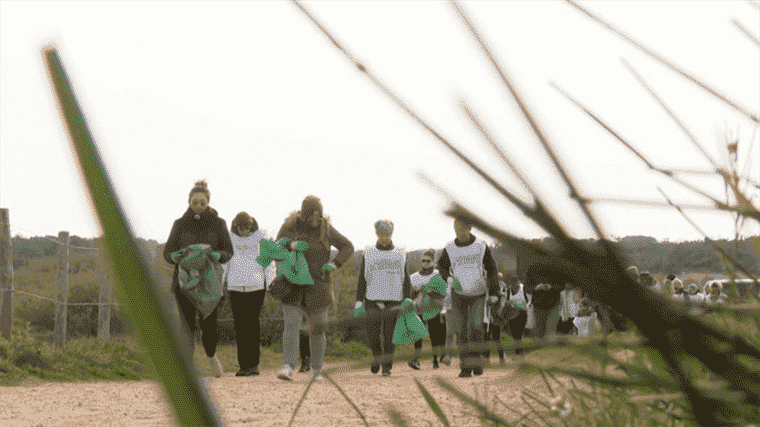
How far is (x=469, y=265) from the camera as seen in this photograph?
718cm

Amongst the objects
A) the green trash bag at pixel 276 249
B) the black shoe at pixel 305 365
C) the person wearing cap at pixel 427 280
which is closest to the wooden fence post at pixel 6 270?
the black shoe at pixel 305 365

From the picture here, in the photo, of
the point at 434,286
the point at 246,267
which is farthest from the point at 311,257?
the point at 434,286

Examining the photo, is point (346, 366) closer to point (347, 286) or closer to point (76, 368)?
point (76, 368)

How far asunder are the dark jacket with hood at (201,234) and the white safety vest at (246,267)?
609 mm

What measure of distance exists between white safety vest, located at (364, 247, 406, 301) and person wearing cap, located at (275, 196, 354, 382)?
98 centimetres

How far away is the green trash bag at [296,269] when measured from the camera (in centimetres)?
568

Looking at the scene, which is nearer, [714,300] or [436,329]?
[714,300]

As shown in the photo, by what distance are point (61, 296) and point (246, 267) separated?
3361 millimetres

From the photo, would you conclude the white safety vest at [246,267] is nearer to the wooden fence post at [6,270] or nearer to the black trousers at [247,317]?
the black trousers at [247,317]

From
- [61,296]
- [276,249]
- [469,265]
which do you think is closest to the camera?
[276,249]

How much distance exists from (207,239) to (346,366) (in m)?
5.90

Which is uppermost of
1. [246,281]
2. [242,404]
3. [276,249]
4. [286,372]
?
[276,249]

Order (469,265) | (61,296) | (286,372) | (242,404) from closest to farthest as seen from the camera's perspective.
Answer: (242,404), (286,372), (469,265), (61,296)

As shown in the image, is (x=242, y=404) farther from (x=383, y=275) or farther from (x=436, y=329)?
(x=436, y=329)
